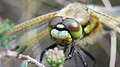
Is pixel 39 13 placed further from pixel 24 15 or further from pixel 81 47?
pixel 81 47

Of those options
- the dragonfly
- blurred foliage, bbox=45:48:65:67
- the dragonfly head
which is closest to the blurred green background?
the dragonfly

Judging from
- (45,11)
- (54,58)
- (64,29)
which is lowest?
(54,58)

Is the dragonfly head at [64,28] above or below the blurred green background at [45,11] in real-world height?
below

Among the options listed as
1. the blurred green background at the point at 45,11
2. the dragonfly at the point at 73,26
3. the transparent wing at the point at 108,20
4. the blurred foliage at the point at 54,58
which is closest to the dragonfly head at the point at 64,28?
the dragonfly at the point at 73,26

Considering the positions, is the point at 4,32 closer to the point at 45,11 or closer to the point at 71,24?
the point at 71,24

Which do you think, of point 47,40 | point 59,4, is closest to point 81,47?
point 47,40

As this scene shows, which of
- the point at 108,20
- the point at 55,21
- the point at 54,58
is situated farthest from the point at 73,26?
the point at 54,58

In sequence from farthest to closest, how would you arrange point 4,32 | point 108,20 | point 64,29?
point 108,20 < point 64,29 < point 4,32

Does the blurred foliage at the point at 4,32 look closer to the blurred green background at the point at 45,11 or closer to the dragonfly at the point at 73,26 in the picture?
the dragonfly at the point at 73,26
